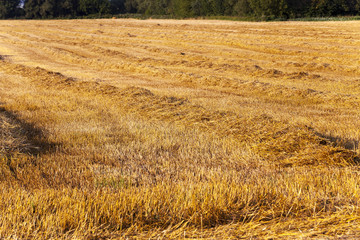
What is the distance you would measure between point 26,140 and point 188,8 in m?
Answer: 73.2

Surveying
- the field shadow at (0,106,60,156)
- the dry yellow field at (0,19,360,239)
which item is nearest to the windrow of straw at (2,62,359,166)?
the dry yellow field at (0,19,360,239)

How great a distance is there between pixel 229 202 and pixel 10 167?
2.88 meters


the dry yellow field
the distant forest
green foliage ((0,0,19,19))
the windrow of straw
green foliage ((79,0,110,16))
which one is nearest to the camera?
the dry yellow field

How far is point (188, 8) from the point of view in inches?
2970

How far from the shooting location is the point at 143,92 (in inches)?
407

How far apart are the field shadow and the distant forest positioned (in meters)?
52.0

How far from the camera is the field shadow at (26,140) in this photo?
5.30 meters

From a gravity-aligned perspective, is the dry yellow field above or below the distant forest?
below

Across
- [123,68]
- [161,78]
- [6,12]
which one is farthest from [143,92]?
[6,12]

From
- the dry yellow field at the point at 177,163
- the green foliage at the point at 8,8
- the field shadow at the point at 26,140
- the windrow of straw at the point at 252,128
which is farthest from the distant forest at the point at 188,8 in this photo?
the field shadow at the point at 26,140

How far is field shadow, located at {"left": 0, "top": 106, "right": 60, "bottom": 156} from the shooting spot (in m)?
5.30

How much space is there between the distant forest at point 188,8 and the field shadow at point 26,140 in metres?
52.0

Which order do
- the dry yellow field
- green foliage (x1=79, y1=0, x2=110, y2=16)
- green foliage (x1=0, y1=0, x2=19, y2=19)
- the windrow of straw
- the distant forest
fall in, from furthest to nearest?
green foliage (x1=79, y1=0, x2=110, y2=16) < green foliage (x1=0, y1=0, x2=19, y2=19) < the distant forest < the windrow of straw < the dry yellow field

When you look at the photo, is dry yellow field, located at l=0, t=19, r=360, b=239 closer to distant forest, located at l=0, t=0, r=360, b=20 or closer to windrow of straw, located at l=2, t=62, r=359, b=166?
windrow of straw, located at l=2, t=62, r=359, b=166
